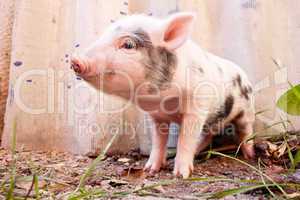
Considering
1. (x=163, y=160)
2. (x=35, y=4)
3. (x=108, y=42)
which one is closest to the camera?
(x=108, y=42)

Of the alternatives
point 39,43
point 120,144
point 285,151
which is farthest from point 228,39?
point 39,43

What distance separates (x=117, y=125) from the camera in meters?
1.38

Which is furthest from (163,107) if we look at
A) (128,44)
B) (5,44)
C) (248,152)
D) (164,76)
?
(5,44)

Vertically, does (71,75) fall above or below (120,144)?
above

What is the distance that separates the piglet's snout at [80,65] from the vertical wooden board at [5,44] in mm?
610

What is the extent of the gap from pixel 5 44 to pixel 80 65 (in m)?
0.64

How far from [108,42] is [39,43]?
474 millimetres

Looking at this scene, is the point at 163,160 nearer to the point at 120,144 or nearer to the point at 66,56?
the point at 120,144

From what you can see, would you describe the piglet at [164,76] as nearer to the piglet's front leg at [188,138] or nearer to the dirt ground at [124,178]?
the piglet's front leg at [188,138]

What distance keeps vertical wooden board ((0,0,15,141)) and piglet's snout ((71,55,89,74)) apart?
2.00 feet

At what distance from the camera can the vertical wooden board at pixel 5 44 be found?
55.4 inches

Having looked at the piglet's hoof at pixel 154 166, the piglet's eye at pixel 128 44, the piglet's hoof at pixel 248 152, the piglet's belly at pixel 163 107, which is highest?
the piglet's eye at pixel 128 44

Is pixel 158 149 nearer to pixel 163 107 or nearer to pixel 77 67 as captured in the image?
pixel 163 107

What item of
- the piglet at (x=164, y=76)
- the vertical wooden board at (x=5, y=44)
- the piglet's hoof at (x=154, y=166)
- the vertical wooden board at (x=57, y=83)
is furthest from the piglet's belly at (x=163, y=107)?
the vertical wooden board at (x=5, y=44)
